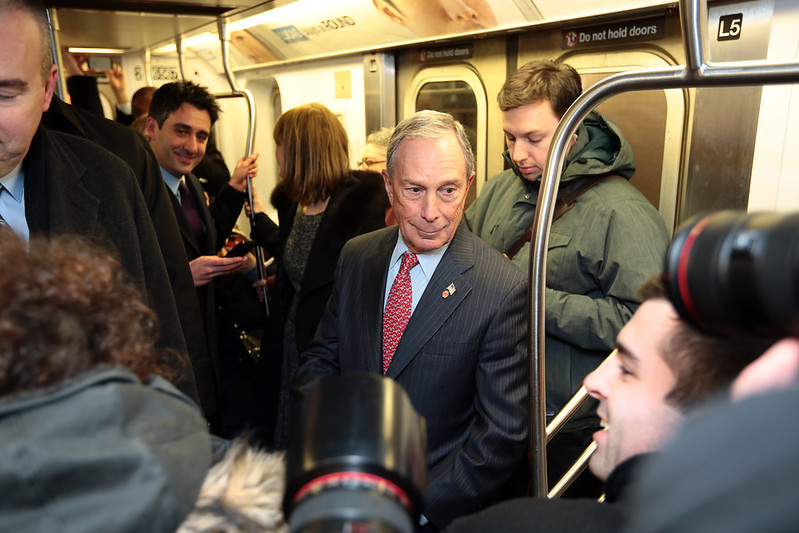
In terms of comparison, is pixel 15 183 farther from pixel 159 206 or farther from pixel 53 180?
pixel 159 206

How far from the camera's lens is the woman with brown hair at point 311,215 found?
2.68m

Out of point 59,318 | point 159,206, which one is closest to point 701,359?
point 59,318

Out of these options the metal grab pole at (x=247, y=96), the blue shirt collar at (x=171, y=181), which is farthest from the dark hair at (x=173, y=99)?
the blue shirt collar at (x=171, y=181)

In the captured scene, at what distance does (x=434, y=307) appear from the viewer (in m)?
1.73

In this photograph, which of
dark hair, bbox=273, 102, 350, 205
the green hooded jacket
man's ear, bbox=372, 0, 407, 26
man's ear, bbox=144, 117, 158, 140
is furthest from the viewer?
man's ear, bbox=372, 0, 407, 26

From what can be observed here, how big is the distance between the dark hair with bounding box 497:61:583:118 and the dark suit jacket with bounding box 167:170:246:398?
150cm

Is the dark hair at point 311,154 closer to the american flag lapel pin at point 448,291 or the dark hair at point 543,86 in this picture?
the dark hair at point 543,86

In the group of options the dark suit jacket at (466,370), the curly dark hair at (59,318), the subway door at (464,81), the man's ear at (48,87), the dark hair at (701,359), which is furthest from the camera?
the subway door at (464,81)

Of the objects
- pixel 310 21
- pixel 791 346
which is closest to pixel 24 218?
pixel 791 346

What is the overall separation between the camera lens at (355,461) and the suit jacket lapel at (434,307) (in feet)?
3.53

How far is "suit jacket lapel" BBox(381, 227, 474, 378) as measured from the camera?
171 centimetres

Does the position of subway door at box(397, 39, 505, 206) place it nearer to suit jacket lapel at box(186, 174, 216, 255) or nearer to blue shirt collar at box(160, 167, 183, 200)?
suit jacket lapel at box(186, 174, 216, 255)

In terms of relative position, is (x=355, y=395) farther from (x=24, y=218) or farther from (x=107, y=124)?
(x=107, y=124)

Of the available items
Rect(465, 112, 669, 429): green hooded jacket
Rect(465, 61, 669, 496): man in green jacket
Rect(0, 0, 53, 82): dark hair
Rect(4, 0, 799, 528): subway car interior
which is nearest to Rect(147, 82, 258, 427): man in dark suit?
Rect(4, 0, 799, 528): subway car interior
